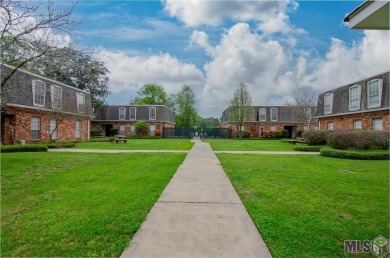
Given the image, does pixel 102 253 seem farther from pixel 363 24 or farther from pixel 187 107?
pixel 187 107

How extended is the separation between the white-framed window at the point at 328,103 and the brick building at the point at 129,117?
24257 mm

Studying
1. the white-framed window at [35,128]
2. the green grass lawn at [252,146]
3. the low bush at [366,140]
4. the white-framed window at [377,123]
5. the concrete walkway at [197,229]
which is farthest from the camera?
the white-framed window at [377,123]

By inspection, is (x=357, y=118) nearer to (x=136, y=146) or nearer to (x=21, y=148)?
(x=136, y=146)

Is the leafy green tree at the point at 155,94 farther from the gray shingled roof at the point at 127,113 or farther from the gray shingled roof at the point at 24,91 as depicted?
the gray shingled roof at the point at 24,91

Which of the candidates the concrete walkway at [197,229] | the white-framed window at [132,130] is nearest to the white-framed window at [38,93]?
the concrete walkway at [197,229]

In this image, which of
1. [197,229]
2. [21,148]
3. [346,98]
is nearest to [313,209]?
[197,229]

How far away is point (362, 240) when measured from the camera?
3227mm

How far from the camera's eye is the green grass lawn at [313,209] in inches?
122

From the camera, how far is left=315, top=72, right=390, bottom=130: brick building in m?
19.0

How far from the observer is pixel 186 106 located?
5084 cm

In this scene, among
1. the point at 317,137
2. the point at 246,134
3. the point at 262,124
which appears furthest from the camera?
the point at 262,124

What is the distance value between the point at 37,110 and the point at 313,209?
21.2 metres

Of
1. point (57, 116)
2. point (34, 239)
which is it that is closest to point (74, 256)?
point (34, 239)

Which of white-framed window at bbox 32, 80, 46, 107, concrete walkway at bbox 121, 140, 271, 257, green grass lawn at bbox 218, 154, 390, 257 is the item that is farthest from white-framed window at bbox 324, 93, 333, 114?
white-framed window at bbox 32, 80, 46, 107
